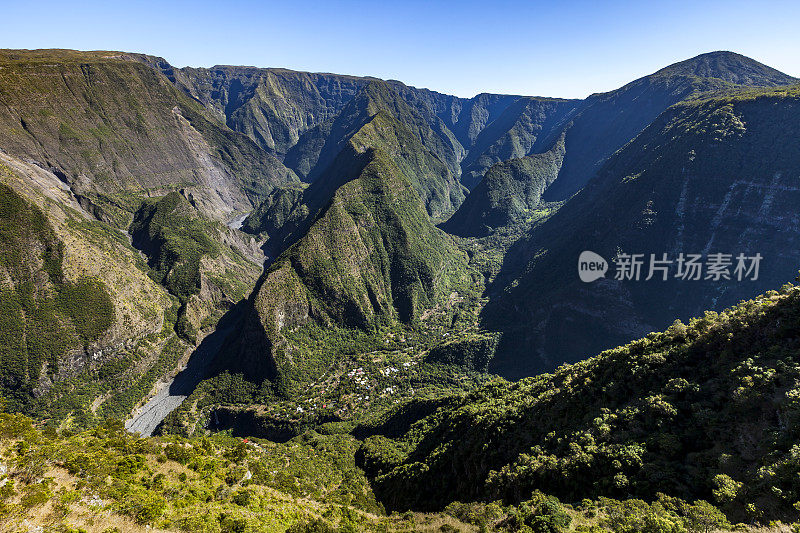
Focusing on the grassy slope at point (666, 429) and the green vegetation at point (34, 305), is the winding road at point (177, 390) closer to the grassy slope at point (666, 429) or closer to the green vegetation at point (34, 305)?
the green vegetation at point (34, 305)

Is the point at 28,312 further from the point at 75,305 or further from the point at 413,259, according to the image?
the point at 413,259

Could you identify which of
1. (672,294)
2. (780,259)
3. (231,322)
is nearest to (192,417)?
(231,322)

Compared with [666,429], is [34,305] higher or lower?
lower

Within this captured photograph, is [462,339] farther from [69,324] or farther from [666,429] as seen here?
[69,324]

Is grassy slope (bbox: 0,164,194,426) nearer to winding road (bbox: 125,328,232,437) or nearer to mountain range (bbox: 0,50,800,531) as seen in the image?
mountain range (bbox: 0,50,800,531)

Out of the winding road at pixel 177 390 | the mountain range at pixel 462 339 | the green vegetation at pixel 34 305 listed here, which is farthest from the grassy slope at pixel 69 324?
the winding road at pixel 177 390

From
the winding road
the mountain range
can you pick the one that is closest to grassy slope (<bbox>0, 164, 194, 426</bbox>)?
the mountain range

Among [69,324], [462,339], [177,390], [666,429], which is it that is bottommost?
[177,390]

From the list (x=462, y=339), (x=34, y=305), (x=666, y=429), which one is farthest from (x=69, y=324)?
(x=666, y=429)
